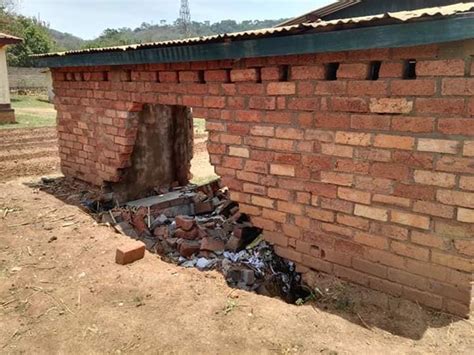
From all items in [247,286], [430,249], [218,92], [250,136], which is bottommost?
[247,286]

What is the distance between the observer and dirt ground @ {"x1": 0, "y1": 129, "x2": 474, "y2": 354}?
251cm

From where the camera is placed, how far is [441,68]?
2471 mm

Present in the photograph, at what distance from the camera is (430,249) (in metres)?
2.73

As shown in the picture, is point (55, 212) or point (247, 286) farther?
point (55, 212)

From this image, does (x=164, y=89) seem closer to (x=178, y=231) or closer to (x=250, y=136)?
(x=250, y=136)

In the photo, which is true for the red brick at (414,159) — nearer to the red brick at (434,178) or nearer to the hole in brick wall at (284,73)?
the red brick at (434,178)

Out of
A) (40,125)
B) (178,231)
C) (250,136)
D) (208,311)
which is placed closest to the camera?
(208,311)

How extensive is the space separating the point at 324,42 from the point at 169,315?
217 centimetres

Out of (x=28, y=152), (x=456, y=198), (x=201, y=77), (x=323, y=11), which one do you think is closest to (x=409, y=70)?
(x=456, y=198)

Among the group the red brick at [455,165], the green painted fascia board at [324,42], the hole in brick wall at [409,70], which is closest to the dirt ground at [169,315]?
the red brick at [455,165]

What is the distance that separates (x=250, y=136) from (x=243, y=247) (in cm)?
130

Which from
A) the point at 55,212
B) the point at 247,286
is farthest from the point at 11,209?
the point at 247,286

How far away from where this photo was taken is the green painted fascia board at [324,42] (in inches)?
88.3

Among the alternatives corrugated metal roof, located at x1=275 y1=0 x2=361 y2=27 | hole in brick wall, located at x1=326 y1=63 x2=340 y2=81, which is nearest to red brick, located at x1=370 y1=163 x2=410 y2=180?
hole in brick wall, located at x1=326 y1=63 x2=340 y2=81
